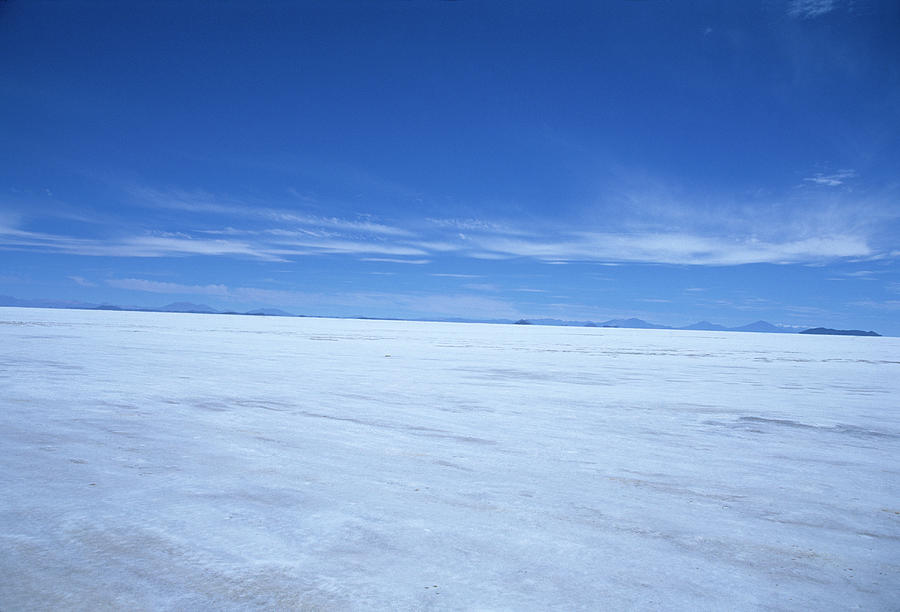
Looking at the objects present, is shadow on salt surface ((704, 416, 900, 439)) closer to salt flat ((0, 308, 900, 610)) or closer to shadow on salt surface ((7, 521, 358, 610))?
salt flat ((0, 308, 900, 610))

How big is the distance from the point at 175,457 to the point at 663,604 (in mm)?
4186

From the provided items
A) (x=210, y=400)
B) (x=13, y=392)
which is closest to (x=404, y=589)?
(x=210, y=400)

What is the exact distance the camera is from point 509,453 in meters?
5.59

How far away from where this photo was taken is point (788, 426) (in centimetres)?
761

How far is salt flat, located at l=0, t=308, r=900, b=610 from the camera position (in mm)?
2674

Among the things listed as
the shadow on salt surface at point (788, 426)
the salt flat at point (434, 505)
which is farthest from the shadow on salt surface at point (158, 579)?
the shadow on salt surface at point (788, 426)

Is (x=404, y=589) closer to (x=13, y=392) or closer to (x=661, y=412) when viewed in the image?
(x=661, y=412)

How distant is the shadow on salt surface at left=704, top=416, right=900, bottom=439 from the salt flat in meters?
0.08

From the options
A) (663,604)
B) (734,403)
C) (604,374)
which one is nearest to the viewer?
(663,604)

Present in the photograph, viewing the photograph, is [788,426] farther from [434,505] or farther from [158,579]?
[158,579]

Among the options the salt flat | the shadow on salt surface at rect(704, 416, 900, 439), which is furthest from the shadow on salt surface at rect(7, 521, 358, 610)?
the shadow on salt surface at rect(704, 416, 900, 439)

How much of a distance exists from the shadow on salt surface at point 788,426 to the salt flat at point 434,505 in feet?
0.25

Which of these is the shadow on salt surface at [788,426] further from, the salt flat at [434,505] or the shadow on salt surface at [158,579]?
the shadow on salt surface at [158,579]

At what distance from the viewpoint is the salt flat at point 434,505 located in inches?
105
